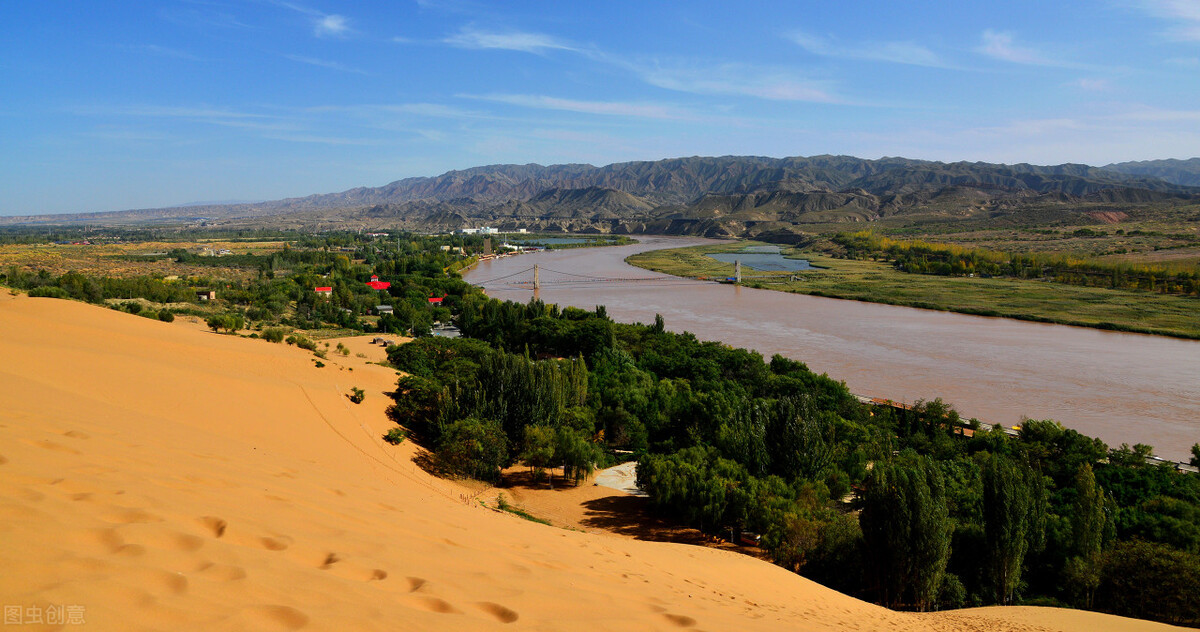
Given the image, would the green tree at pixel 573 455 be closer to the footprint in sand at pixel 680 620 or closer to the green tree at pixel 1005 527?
the green tree at pixel 1005 527

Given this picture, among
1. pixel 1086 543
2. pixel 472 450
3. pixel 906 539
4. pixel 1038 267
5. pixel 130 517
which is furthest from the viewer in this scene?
pixel 1038 267

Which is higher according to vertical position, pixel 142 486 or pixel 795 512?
pixel 142 486

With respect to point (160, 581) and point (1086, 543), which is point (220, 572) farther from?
point (1086, 543)

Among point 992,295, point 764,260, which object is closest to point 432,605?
point 992,295

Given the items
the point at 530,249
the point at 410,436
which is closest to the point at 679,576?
the point at 410,436

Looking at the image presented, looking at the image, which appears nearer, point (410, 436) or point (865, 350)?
point (410, 436)

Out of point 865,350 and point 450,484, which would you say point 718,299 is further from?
point 450,484

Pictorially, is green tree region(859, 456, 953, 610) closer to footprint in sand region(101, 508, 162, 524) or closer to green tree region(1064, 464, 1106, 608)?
green tree region(1064, 464, 1106, 608)
